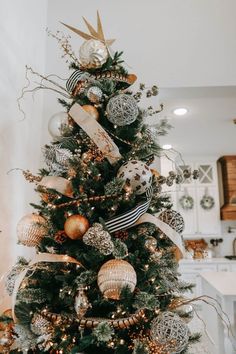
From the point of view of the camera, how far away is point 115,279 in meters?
0.74

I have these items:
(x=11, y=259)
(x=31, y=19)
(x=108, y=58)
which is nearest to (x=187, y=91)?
(x=108, y=58)

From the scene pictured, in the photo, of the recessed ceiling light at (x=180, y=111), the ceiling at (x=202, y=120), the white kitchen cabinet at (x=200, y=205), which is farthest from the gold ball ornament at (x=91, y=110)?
the white kitchen cabinet at (x=200, y=205)

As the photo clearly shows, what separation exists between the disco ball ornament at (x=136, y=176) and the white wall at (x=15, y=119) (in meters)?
0.70

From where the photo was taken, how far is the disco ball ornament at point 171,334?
0.73 metres

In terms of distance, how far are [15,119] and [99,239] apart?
38.3 inches

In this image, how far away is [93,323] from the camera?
2.53ft

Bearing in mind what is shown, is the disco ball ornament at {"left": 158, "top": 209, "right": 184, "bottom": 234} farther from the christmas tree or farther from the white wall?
the white wall

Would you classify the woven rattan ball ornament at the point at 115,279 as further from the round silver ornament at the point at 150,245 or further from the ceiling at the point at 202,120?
the ceiling at the point at 202,120

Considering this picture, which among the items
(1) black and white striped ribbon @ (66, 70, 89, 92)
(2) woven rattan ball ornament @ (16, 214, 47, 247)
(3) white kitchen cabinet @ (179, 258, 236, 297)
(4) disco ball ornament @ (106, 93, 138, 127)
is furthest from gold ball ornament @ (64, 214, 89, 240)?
(3) white kitchen cabinet @ (179, 258, 236, 297)

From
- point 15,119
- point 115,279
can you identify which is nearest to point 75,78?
point 15,119

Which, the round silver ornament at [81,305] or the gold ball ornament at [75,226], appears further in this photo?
the gold ball ornament at [75,226]

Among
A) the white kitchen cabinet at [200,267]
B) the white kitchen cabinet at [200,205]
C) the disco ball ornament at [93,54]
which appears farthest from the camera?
the white kitchen cabinet at [200,205]

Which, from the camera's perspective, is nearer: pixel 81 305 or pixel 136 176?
pixel 81 305

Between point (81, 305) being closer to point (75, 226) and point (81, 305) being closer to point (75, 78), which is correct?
point (75, 226)
